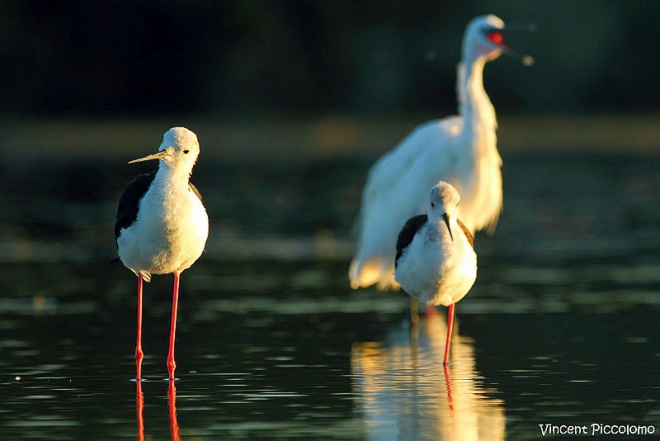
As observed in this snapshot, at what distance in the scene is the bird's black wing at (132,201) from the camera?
10.8 m

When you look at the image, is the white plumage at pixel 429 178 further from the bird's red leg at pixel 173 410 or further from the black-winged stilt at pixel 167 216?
the bird's red leg at pixel 173 410

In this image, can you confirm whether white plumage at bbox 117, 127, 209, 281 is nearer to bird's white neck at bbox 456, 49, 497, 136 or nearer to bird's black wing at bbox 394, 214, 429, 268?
bird's black wing at bbox 394, 214, 429, 268

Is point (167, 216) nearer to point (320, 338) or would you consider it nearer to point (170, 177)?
point (170, 177)

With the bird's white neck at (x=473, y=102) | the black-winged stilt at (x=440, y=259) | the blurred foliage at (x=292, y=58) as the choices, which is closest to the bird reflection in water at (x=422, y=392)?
the black-winged stilt at (x=440, y=259)

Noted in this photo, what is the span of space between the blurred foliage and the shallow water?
123ft

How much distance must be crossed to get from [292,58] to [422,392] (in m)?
52.7

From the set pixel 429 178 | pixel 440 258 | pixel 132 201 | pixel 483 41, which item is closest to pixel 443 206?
pixel 440 258

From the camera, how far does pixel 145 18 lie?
61.0 m

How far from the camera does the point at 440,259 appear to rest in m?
11.3

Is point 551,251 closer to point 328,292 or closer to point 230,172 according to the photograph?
point 328,292

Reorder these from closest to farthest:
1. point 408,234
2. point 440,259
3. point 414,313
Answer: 1. point 440,259
2. point 408,234
3. point 414,313

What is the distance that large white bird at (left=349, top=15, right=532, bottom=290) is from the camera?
1542 centimetres

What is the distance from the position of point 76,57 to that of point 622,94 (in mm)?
20248

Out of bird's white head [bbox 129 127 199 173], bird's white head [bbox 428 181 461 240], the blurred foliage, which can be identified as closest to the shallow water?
bird's white head [bbox 428 181 461 240]
